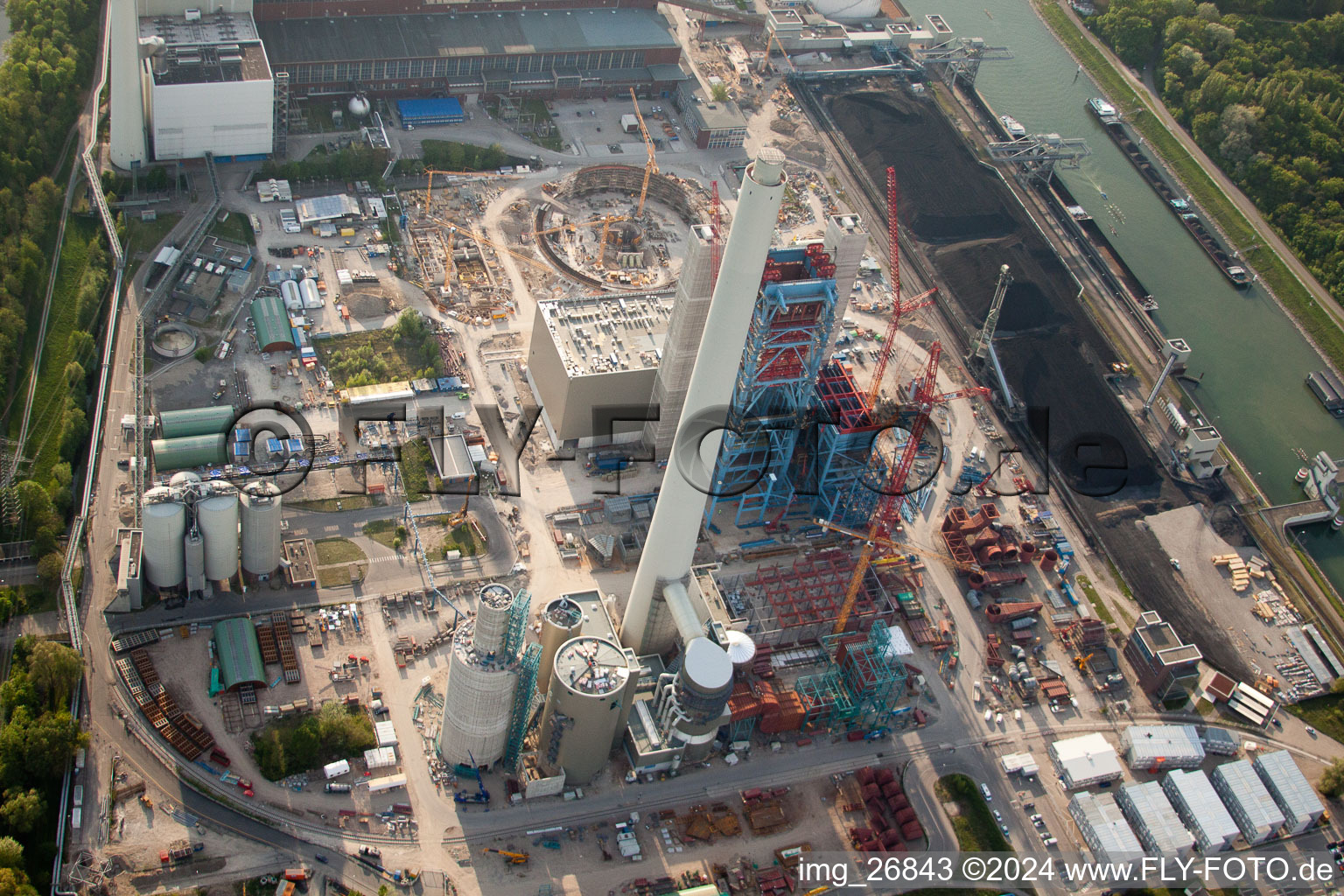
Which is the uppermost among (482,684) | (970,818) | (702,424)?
(702,424)

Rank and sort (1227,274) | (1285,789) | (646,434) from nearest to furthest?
1. (1285,789)
2. (646,434)
3. (1227,274)

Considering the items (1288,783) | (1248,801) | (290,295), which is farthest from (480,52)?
(1288,783)

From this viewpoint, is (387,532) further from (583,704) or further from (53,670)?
(583,704)

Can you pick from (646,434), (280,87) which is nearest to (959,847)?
(646,434)

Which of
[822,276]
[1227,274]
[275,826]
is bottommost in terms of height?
[275,826]

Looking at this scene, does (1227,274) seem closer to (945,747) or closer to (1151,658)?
(1151,658)

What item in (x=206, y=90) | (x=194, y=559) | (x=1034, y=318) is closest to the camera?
(x=194, y=559)

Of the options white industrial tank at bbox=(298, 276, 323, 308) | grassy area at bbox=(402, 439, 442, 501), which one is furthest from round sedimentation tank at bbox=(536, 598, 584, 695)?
white industrial tank at bbox=(298, 276, 323, 308)
